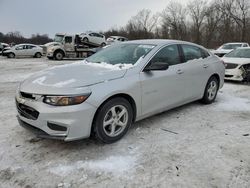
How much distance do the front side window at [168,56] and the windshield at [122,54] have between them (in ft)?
0.61

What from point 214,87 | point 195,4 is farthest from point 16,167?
point 195,4

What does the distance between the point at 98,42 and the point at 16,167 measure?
24.4 metres

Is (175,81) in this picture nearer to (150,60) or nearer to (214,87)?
(150,60)

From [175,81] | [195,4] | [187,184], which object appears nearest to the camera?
[187,184]

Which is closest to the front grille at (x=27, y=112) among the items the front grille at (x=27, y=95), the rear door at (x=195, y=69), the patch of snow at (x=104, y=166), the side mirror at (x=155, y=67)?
the front grille at (x=27, y=95)

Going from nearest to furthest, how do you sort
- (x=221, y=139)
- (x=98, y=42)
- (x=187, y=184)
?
(x=187, y=184) < (x=221, y=139) < (x=98, y=42)

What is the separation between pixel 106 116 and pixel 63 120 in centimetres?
64

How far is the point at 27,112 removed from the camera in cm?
336

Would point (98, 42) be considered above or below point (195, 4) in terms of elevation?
below

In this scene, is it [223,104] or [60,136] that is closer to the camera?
[60,136]

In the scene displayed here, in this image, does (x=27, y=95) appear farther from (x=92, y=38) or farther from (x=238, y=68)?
(x=92, y=38)

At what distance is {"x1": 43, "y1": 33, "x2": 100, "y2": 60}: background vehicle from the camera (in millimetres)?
22016

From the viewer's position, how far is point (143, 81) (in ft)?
12.5

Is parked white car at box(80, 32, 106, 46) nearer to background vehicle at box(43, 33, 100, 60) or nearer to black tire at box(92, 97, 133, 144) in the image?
background vehicle at box(43, 33, 100, 60)
